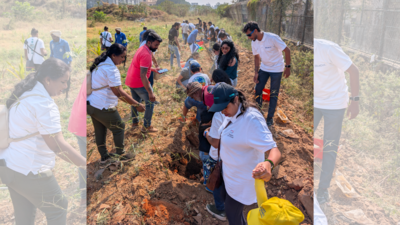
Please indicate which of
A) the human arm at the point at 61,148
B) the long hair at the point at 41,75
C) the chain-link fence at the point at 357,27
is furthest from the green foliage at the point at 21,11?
the chain-link fence at the point at 357,27

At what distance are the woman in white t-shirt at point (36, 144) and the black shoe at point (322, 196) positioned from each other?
2588 mm

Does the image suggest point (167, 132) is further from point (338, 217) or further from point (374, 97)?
point (374, 97)

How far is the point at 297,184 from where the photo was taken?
9.95 ft

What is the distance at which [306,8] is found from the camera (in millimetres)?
9609

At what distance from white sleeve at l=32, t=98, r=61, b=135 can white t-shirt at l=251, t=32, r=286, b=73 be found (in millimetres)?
3365

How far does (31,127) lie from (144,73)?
7.27 ft

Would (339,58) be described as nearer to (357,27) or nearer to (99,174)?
(357,27)

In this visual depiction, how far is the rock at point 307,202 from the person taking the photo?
8.80ft

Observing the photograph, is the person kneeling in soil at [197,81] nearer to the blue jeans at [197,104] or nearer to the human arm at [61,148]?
the blue jeans at [197,104]

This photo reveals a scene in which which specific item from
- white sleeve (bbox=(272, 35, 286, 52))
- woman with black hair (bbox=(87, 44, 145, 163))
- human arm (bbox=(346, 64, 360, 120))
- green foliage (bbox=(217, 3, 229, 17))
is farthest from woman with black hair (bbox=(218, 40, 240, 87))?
green foliage (bbox=(217, 3, 229, 17))

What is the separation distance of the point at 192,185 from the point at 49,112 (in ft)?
7.01

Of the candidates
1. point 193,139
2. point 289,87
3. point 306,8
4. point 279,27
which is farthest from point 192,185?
point 279,27

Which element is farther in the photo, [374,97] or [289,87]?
[289,87]

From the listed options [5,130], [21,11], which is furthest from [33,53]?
[5,130]
